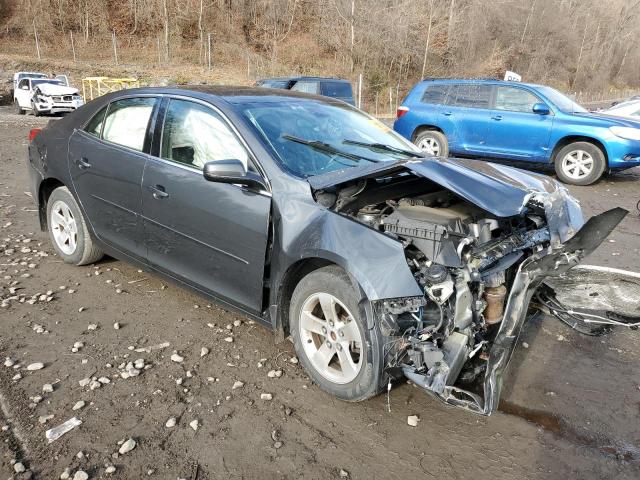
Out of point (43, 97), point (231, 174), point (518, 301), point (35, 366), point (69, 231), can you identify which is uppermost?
point (231, 174)

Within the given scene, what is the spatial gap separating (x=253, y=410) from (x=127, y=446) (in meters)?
0.67

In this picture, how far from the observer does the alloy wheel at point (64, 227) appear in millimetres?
4559

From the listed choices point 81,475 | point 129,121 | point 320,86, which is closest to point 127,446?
point 81,475

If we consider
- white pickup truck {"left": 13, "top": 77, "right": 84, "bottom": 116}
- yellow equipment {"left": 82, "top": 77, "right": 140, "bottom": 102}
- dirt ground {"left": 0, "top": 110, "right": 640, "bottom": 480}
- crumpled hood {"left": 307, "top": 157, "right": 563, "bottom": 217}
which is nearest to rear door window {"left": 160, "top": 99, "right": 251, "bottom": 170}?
crumpled hood {"left": 307, "top": 157, "right": 563, "bottom": 217}

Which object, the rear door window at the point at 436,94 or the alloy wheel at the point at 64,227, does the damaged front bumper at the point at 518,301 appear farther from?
the rear door window at the point at 436,94

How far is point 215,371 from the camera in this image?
3156mm

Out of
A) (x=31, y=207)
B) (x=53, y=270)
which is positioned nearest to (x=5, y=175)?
(x=31, y=207)

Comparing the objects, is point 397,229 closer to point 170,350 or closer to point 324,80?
point 170,350

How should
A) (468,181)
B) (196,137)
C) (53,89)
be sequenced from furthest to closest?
1. (53,89)
2. (196,137)
3. (468,181)

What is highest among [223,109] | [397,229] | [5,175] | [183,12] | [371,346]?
[183,12]

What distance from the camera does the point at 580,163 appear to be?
9117 mm

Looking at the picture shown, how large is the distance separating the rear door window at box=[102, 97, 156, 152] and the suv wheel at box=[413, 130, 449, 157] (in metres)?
7.52

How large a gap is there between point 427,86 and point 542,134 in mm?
2862

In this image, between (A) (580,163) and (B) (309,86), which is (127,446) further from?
(B) (309,86)
